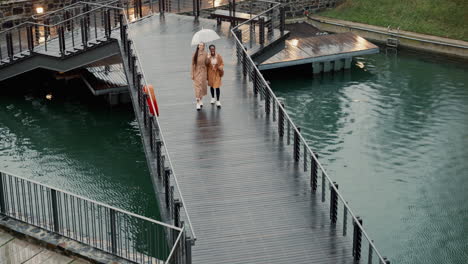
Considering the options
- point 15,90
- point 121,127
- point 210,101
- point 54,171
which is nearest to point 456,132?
point 210,101

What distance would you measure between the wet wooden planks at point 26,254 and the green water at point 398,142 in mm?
8005

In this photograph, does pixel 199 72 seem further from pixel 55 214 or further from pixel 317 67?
pixel 317 67

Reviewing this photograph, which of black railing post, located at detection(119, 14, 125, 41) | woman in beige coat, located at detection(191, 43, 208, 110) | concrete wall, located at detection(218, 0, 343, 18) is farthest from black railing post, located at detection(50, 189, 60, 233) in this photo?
concrete wall, located at detection(218, 0, 343, 18)

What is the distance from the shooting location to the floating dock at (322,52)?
32031 mm

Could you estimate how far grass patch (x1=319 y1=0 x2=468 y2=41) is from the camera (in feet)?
121

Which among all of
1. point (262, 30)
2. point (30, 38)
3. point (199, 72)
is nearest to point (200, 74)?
point (199, 72)

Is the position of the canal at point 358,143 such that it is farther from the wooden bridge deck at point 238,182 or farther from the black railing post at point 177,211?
the black railing post at point 177,211

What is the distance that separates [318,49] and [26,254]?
21.2m

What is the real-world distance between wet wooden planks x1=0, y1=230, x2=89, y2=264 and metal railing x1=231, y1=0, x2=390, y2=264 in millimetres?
4840

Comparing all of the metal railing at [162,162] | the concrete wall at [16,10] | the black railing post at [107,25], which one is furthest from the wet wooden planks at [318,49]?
the concrete wall at [16,10]

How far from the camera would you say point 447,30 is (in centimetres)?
3678

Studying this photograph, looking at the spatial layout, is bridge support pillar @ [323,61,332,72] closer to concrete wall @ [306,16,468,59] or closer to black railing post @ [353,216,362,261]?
concrete wall @ [306,16,468,59]

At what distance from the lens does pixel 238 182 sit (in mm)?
16703

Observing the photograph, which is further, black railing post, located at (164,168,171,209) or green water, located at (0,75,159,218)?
green water, located at (0,75,159,218)
